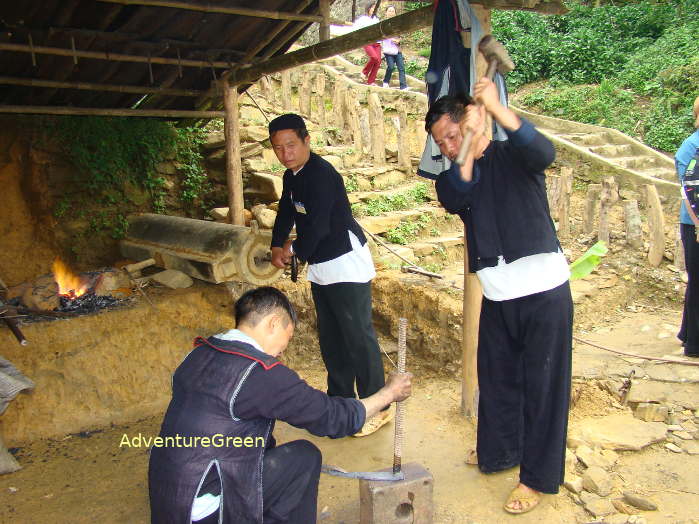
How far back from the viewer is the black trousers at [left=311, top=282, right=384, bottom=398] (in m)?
3.54

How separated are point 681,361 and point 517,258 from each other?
94.6 inches

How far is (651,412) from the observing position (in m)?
3.64

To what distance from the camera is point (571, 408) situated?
12.9ft

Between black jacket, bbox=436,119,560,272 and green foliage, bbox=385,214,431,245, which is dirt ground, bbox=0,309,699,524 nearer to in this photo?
black jacket, bbox=436,119,560,272

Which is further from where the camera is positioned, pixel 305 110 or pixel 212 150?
pixel 305 110

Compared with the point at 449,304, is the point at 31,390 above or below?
below

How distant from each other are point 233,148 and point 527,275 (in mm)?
3828

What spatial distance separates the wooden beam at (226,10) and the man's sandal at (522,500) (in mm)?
3902

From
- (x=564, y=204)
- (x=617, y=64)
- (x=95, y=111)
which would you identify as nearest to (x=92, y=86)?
(x=95, y=111)

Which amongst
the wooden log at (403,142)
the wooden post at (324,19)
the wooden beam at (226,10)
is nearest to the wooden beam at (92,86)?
the wooden beam at (226,10)

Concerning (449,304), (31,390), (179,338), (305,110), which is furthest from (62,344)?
(305,110)

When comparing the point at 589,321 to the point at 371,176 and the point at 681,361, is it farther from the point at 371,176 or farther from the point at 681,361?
the point at 371,176

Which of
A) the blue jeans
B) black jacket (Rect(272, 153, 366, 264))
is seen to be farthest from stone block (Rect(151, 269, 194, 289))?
the blue jeans

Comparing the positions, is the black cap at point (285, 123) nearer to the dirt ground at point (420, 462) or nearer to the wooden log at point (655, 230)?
the dirt ground at point (420, 462)
